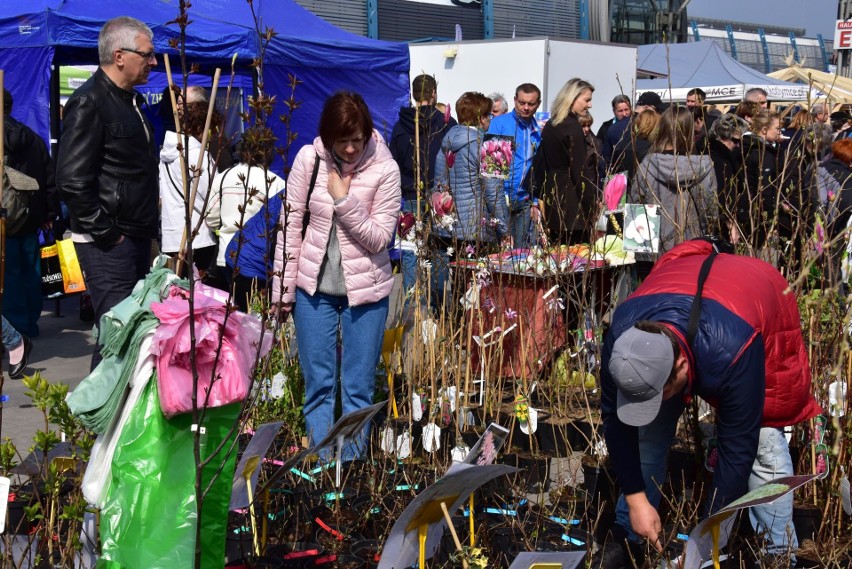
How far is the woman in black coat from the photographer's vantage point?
553 centimetres

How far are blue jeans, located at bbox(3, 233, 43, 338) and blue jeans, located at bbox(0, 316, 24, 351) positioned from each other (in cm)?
63

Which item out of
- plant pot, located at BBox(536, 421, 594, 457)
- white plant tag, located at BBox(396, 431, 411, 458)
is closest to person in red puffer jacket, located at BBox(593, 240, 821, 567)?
white plant tag, located at BBox(396, 431, 411, 458)

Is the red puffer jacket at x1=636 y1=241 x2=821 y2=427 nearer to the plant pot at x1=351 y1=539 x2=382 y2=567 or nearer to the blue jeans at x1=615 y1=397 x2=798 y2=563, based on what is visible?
the blue jeans at x1=615 y1=397 x2=798 y2=563

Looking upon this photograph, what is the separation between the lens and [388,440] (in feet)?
12.2

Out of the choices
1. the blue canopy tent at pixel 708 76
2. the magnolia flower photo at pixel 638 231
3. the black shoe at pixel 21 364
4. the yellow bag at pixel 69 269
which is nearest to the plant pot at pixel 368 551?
the magnolia flower photo at pixel 638 231

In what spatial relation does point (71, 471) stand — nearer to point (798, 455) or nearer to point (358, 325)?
point (358, 325)

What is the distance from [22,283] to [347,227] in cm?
328

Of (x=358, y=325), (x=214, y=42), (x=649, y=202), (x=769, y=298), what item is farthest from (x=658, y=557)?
(x=214, y=42)

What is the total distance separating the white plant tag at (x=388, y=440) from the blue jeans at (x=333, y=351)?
0.24 ft

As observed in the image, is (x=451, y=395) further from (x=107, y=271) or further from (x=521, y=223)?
(x=521, y=223)

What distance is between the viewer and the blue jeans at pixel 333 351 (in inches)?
144

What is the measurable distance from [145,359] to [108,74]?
1735 mm

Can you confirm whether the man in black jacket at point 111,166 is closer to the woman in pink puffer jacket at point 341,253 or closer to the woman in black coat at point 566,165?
the woman in pink puffer jacket at point 341,253

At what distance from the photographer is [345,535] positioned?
10.2ft
